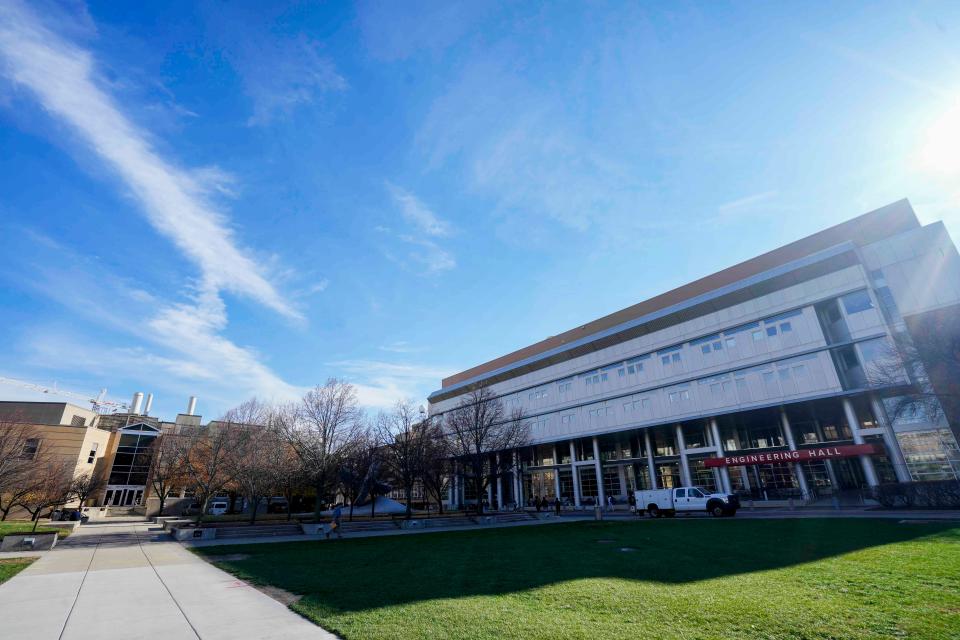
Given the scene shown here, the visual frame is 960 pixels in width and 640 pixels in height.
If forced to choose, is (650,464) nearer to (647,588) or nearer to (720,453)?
(720,453)

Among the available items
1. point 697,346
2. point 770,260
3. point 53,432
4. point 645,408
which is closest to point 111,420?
point 53,432

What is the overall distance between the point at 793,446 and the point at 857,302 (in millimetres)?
12936

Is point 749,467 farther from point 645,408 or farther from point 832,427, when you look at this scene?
point 645,408

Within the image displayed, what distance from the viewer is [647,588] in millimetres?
8477

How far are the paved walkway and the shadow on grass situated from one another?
100 centimetres

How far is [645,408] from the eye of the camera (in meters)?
46.2

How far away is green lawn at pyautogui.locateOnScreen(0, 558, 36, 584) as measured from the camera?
440 inches

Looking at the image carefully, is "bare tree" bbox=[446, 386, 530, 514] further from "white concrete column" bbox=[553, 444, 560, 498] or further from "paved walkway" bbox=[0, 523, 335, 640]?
"paved walkway" bbox=[0, 523, 335, 640]

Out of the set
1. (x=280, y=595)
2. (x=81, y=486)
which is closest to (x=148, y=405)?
(x=81, y=486)

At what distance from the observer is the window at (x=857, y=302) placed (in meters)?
34.7

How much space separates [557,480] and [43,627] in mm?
54179

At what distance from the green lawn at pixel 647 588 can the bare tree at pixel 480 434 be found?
2666 centimetres

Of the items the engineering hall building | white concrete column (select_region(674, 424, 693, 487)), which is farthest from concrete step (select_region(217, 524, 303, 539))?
white concrete column (select_region(674, 424, 693, 487))

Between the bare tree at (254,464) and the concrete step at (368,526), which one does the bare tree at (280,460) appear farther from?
the concrete step at (368,526)
